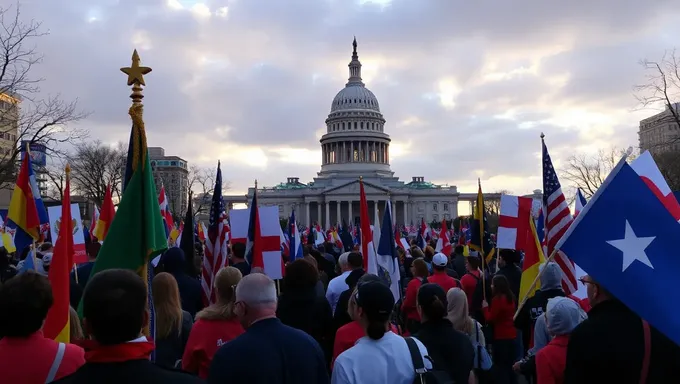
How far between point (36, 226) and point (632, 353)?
23.1 feet

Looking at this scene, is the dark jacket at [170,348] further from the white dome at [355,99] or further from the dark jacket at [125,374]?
the white dome at [355,99]

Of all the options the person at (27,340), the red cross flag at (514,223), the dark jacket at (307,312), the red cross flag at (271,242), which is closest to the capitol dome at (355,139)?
the red cross flag at (514,223)

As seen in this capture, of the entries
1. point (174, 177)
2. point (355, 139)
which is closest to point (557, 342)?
point (174, 177)

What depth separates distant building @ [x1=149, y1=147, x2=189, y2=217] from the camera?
77950mm

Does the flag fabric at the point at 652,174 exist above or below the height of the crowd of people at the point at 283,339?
above

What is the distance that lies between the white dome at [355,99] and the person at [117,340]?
117767 mm

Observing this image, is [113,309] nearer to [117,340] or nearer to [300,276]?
[117,340]

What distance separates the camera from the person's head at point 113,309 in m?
2.72

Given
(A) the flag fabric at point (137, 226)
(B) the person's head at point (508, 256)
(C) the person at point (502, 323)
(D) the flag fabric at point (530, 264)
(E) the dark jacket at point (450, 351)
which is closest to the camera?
(A) the flag fabric at point (137, 226)

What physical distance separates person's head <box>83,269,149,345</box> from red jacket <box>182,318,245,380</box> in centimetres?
196

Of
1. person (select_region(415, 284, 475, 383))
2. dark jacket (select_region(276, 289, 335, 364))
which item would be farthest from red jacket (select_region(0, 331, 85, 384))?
dark jacket (select_region(276, 289, 335, 364))

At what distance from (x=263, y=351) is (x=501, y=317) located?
489cm

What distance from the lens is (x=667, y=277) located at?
3395 mm

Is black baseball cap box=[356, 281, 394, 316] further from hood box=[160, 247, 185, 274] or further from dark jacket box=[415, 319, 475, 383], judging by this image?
hood box=[160, 247, 185, 274]
